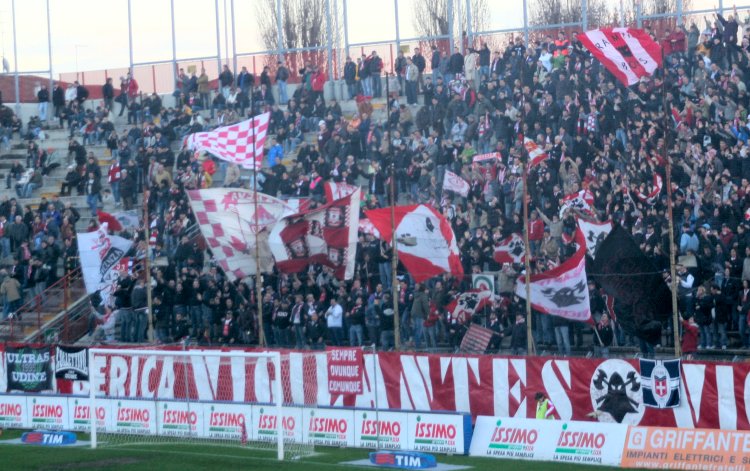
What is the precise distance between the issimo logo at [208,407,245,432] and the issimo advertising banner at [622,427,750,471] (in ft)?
27.9

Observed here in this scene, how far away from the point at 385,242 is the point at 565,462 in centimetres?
1024

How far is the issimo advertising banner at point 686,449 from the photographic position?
20.1 meters

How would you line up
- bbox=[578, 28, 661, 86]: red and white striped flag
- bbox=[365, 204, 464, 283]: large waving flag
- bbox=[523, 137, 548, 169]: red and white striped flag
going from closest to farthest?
bbox=[365, 204, 464, 283]: large waving flag
bbox=[523, 137, 548, 169]: red and white striped flag
bbox=[578, 28, 661, 86]: red and white striped flag

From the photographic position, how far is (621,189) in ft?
95.1

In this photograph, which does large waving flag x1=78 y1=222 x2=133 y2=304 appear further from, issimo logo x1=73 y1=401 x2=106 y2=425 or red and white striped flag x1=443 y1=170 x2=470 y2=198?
red and white striped flag x1=443 y1=170 x2=470 y2=198

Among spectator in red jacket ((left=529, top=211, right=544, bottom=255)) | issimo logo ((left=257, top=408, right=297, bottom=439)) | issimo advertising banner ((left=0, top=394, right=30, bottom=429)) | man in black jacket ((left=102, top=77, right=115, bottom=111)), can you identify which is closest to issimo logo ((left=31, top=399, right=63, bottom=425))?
issimo advertising banner ((left=0, top=394, right=30, bottom=429))

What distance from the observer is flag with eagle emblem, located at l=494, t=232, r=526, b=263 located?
29266 mm

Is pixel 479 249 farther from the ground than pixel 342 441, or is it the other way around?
pixel 479 249

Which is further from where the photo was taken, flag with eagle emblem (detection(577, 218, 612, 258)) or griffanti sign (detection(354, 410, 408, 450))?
flag with eagle emblem (detection(577, 218, 612, 258))

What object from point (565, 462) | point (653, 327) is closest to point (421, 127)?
point (653, 327)

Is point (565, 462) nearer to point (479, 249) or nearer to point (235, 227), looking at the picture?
point (479, 249)

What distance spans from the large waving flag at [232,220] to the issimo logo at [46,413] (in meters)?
5.36

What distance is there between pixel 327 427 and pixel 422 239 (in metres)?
5.50

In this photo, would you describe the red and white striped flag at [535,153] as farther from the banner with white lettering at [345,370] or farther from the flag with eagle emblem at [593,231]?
the banner with white lettering at [345,370]
